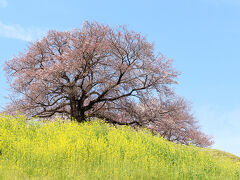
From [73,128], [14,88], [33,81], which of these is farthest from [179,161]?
[14,88]

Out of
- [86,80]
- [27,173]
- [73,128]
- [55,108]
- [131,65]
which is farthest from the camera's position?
[55,108]

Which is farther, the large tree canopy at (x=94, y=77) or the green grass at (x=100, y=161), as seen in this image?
the large tree canopy at (x=94, y=77)

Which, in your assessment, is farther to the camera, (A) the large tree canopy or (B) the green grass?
(A) the large tree canopy

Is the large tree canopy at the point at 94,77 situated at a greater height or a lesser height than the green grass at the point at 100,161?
greater

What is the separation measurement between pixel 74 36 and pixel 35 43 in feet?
10.8

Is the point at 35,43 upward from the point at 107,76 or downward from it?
upward

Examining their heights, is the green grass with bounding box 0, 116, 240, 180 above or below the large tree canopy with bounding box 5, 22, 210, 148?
below

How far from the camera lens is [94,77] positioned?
66.8 feet

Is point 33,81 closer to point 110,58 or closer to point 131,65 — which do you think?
point 110,58

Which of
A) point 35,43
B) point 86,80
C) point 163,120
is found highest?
point 35,43

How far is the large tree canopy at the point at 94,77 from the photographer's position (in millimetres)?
19219

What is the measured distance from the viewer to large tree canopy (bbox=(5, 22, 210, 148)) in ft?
63.1

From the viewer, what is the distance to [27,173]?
8.01 m

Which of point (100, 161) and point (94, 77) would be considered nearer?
point (100, 161)
